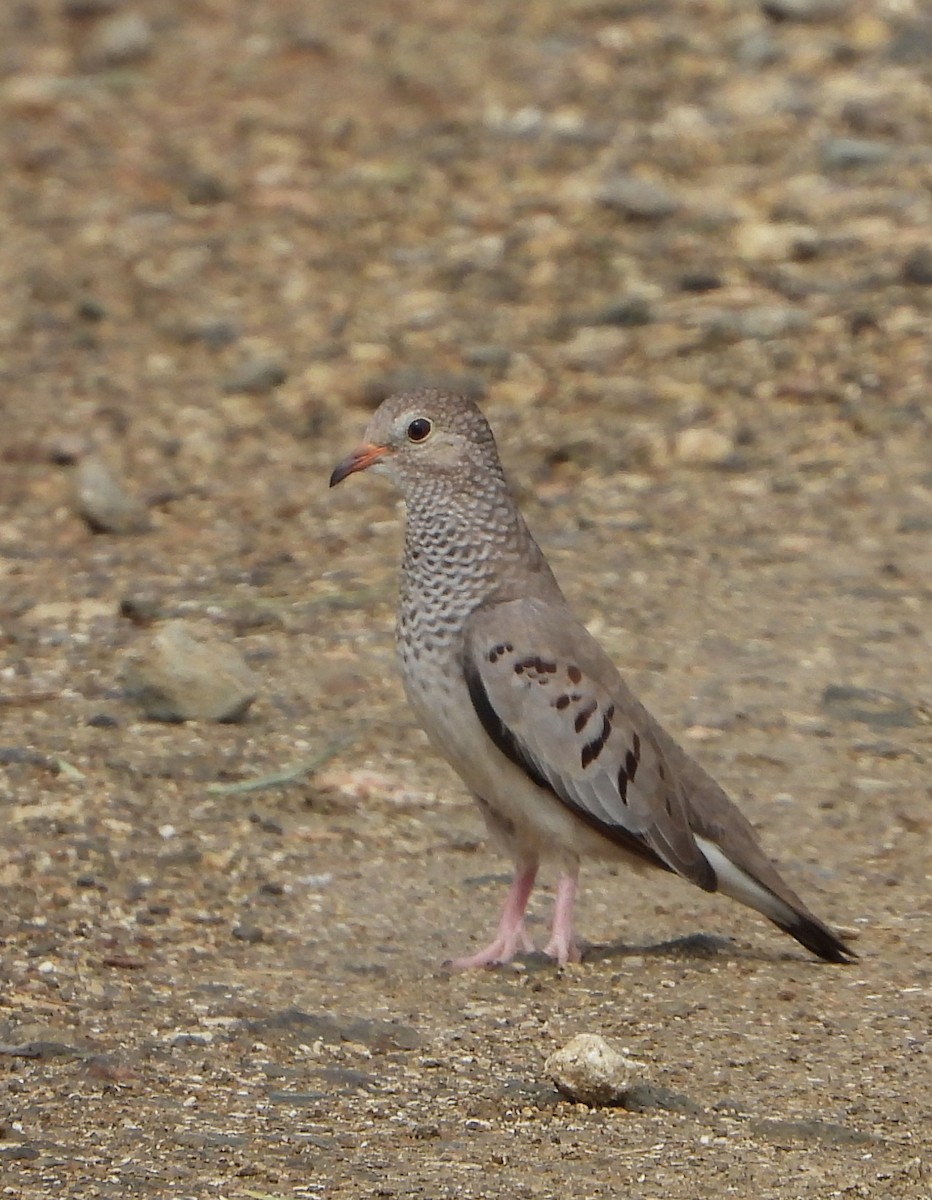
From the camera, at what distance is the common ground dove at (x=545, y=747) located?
5652mm

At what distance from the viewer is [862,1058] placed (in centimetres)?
496

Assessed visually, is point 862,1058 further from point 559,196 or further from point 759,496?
point 559,196

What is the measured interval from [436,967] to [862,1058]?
1135mm

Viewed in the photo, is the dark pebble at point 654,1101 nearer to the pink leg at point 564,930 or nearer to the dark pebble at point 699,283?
the pink leg at point 564,930

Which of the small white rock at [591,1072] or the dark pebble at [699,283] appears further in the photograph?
the dark pebble at [699,283]

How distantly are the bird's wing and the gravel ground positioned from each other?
12.1 inches

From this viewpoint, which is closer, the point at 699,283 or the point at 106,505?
the point at 106,505

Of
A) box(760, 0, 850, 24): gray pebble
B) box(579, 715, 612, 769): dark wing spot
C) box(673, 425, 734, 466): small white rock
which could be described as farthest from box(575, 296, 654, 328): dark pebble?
box(579, 715, 612, 769): dark wing spot

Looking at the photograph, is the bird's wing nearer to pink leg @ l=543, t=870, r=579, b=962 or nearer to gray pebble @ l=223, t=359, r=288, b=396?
pink leg @ l=543, t=870, r=579, b=962

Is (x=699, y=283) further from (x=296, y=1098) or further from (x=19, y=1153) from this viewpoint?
(x=19, y=1153)

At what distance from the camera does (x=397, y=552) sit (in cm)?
892

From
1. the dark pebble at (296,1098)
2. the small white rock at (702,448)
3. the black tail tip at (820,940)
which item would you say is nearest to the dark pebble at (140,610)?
the small white rock at (702,448)

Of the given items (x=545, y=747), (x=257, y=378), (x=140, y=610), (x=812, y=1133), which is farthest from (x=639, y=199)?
(x=812, y=1133)

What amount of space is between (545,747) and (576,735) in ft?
0.29
